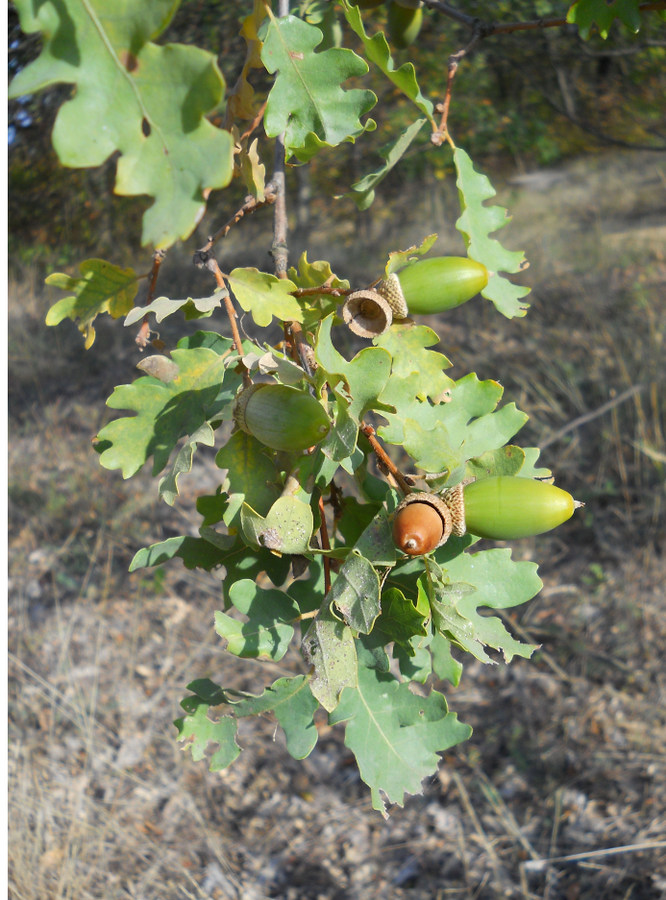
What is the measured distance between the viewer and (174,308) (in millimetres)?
566

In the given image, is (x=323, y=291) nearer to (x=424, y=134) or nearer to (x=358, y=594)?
(x=358, y=594)

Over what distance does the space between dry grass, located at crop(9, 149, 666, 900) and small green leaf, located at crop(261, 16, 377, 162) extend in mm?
1351

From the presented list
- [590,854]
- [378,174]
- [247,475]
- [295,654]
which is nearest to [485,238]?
[378,174]

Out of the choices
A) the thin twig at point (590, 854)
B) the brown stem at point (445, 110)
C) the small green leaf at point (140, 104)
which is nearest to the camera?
the small green leaf at point (140, 104)

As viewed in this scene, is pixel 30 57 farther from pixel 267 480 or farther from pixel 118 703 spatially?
pixel 267 480

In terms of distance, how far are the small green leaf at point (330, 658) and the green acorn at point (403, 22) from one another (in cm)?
77

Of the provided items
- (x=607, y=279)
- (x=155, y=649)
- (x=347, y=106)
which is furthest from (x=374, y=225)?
(x=347, y=106)

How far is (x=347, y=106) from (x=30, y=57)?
223 centimetres

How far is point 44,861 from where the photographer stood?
5.61 feet

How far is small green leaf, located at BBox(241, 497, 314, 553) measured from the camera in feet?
1.72

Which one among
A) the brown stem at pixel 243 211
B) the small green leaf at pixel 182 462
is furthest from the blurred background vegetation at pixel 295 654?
the small green leaf at pixel 182 462

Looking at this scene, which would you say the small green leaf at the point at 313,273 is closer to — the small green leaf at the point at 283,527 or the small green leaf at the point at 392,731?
the small green leaf at the point at 283,527

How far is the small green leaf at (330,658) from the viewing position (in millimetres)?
529

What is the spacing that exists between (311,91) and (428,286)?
0.59 ft
